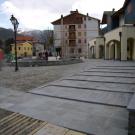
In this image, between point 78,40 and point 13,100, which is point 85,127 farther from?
point 78,40

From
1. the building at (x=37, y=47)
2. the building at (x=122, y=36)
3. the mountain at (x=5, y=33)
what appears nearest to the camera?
the building at (x=122, y=36)

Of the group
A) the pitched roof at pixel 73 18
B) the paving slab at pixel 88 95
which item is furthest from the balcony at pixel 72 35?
the paving slab at pixel 88 95

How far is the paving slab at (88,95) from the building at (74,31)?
54.9m

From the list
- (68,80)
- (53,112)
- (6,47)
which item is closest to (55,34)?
(6,47)

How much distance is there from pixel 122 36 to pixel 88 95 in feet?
48.1

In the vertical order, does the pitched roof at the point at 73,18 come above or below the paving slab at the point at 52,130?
above

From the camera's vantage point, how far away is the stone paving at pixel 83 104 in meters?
6.26

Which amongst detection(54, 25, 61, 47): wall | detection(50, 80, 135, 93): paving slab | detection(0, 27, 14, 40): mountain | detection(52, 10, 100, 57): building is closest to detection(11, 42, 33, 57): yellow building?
detection(0, 27, 14, 40): mountain

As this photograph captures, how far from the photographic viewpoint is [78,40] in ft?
221

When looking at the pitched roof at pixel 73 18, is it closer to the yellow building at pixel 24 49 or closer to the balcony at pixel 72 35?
the balcony at pixel 72 35

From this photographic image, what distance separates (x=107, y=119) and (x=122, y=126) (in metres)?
0.59

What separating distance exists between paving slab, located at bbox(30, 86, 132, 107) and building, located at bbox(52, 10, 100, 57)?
180 ft

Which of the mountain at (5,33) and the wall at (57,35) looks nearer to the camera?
the wall at (57,35)

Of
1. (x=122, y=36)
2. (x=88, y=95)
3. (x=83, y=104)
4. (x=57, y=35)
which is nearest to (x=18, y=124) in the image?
(x=83, y=104)
